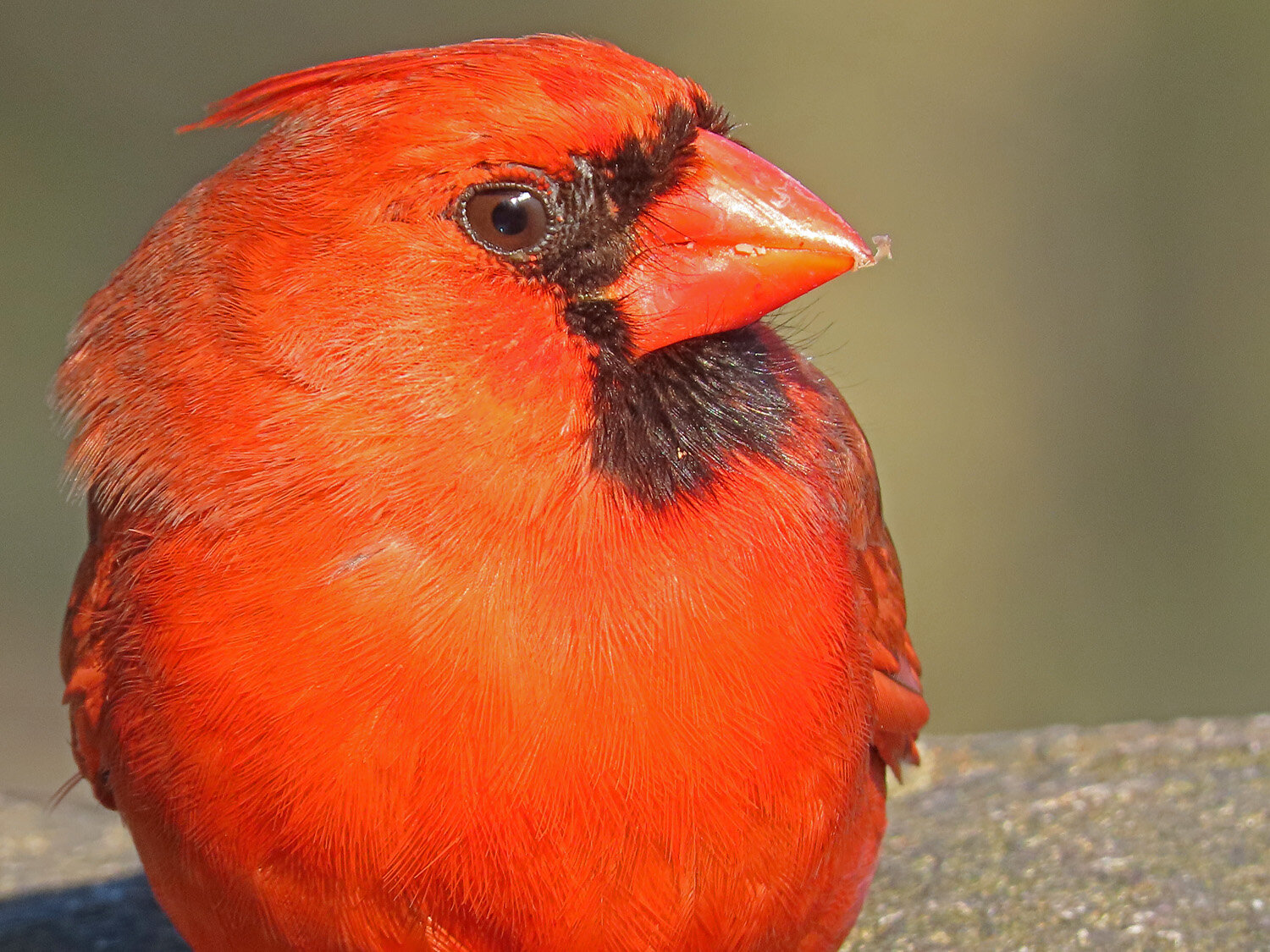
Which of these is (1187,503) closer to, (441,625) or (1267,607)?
(1267,607)

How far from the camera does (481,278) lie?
220cm

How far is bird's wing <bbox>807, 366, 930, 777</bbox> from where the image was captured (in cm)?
259

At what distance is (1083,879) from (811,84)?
17.6ft

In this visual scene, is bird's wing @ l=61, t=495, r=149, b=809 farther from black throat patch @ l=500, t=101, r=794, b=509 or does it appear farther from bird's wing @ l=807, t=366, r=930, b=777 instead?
bird's wing @ l=807, t=366, r=930, b=777

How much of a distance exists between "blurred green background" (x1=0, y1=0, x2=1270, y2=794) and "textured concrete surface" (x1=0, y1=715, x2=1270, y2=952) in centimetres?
257

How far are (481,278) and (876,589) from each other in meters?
0.94

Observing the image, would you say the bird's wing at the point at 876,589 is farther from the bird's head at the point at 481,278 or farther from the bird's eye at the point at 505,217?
the bird's eye at the point at 505,217

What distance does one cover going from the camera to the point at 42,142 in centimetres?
821

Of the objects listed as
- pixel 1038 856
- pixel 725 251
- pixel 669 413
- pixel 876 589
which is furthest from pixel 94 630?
pixel 1038 856

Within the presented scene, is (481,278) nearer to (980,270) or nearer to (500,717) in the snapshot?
(500,717)

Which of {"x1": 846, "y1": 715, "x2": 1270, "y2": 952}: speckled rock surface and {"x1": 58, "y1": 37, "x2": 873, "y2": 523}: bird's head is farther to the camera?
{"x1": 846, "y1": 715, "x2": 1270, "y2": 952}: speckled rock surface

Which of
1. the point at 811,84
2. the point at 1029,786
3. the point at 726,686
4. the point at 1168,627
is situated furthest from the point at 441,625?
the point at 811,84

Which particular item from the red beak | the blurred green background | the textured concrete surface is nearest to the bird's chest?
A: the red beak

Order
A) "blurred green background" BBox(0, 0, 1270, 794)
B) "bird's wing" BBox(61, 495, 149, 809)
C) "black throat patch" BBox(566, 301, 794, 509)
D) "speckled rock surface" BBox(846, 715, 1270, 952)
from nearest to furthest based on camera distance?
"black throat patch" BBox(566, 301, 794, 509) < "bird's wing" BBox(61, 495, 149, 809) < "speckled rock surface" BBox(846, 715, 1270, 952) < "blurred green background" BBox(0, 0, 1270, 794)
